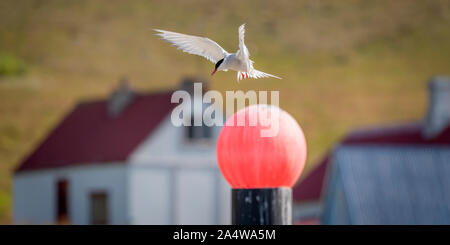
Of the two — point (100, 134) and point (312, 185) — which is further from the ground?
point (100, 134)

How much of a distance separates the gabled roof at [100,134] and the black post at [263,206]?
3361 cm

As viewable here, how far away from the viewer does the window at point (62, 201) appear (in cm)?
4553

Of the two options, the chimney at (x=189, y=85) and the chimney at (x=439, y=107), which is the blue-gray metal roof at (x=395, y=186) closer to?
the chimney at (x=189, y=85)

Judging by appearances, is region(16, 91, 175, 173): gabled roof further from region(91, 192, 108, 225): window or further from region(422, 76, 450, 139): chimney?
region(422, 76, 450, 139): chimney

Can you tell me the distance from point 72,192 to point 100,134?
11.8ft

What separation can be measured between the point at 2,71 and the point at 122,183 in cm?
3794

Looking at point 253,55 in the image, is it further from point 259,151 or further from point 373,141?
point 259,151

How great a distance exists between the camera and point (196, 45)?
1165 centimetres

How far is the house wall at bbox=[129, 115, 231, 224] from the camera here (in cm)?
4347

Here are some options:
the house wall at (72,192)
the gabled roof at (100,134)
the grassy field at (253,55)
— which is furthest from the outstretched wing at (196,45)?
the grassy field at (253,55)

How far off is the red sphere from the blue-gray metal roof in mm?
14928

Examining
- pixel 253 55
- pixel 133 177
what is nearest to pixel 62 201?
pixel 133 177

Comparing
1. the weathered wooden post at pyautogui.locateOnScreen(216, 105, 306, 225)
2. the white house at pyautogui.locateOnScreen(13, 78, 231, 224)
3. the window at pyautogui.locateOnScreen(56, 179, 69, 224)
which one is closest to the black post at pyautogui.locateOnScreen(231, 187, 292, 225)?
the weathered wooden post at pyautogui.locateOnScreen(216, 105, 306, 225)
